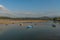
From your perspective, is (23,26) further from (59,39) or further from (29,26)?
(59,39)

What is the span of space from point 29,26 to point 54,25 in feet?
6.44

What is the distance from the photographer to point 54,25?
743 centimetres

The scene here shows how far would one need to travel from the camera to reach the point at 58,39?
3.63 metres

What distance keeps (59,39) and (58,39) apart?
0.04 meters

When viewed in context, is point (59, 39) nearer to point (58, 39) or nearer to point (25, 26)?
point (58, 39)

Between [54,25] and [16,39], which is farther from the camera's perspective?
[54,25]

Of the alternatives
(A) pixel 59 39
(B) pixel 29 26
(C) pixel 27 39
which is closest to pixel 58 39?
(A) pixel 59 39

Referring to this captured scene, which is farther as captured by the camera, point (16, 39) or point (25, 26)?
point (25, 26)

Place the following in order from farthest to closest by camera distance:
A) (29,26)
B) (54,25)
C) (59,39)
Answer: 1. (54,25)
2. (29,26)
3. (59,39)

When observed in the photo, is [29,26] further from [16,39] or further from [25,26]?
[16,39]

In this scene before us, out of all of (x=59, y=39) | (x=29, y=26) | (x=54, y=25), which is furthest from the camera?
(x=54, y=25)

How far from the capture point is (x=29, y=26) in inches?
275

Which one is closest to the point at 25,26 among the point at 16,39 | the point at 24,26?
the point at 24,26

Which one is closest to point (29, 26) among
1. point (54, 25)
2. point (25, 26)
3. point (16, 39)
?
point (25, 26)
